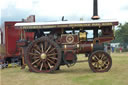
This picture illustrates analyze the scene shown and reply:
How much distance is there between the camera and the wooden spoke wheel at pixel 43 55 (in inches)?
379

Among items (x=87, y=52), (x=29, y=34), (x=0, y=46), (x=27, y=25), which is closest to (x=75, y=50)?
(x=87, y=52)

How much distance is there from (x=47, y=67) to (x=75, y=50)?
1.69 meters

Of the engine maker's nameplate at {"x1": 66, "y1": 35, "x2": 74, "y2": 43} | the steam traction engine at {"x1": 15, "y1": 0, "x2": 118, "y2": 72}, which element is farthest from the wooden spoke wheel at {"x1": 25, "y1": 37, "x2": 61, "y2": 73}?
the engine maker's nameplate at {"x1": 66, "y1": 35, "x2": 74, "y2": 43}

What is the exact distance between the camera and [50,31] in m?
10.6

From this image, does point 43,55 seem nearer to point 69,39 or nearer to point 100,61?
point 69,39

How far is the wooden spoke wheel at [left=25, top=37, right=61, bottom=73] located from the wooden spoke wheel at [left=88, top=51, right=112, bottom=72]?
1.71m

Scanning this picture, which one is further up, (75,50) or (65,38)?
(65,38)

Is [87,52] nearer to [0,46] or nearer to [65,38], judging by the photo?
[65,38]

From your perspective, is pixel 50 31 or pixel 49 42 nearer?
pixel 49 42

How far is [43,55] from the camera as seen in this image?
31.5 feet

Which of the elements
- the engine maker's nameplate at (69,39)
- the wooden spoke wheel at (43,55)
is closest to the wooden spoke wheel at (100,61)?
the engine maker's nameplate at (69,39)

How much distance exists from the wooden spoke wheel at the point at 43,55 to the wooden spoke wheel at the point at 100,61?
67.4 inches

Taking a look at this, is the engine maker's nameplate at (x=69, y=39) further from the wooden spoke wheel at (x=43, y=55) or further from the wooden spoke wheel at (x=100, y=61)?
the wooden spoke wheel at (x=100, y=61)

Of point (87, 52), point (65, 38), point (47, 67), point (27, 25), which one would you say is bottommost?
point (47, 67)
